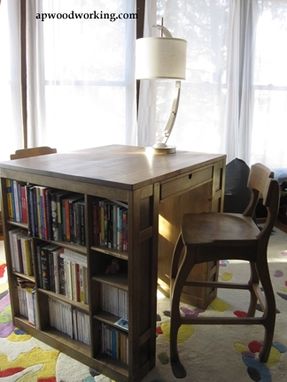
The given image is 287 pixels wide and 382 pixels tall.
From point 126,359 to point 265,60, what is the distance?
274cm

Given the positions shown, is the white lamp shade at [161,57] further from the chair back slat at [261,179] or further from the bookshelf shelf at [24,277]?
the bookshelf shelf at [24,277]

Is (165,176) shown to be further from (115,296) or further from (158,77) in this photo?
(158,77)

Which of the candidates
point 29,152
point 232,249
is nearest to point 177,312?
point 232,249

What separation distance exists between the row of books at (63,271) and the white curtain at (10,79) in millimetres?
1476

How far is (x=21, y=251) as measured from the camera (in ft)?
5.38

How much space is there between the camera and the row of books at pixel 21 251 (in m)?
1.62

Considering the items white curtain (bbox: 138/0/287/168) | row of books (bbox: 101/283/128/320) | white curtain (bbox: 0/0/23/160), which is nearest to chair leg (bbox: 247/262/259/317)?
row of books (bbox: 101/283/128/320)

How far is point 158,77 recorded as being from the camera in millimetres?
1797

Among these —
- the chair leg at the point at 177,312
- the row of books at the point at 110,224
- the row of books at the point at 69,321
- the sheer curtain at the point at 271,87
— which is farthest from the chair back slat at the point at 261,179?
the sheer curtain at the point at 271,87

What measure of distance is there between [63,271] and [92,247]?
25cm

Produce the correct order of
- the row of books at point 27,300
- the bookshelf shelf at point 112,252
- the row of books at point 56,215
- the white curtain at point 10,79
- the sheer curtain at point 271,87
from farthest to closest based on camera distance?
the sheer curtain at point 271,87 → the white curtain at point 10,79 → the row of books at point 27,300 → the row of books at point 56,215 → the bookshelf shelf at point 112,252

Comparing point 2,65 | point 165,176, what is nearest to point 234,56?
point 2,65

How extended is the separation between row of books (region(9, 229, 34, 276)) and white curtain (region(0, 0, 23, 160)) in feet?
4.25

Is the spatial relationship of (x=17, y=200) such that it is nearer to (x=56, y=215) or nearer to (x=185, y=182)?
(x=56, y=215)
